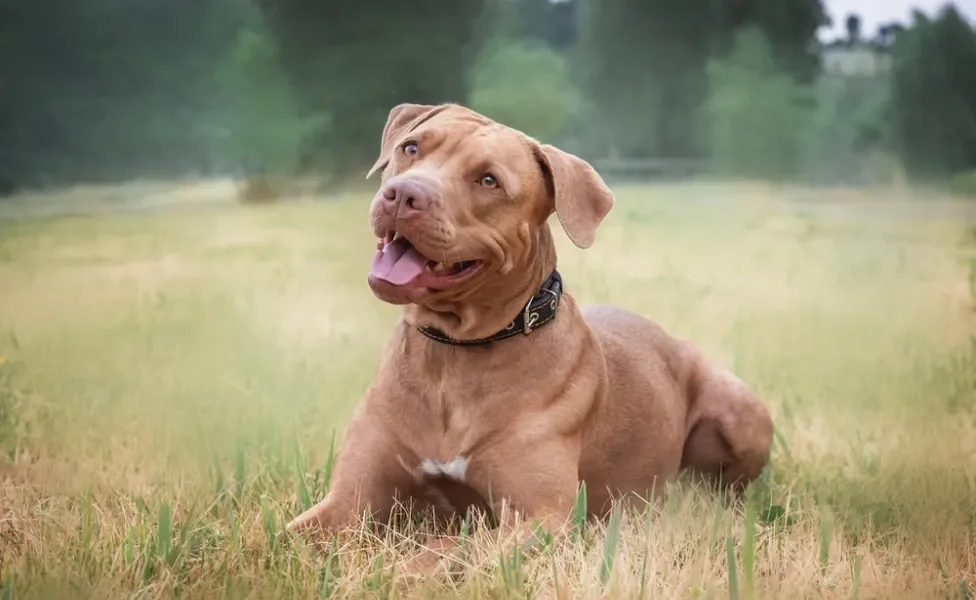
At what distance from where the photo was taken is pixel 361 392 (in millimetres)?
5453

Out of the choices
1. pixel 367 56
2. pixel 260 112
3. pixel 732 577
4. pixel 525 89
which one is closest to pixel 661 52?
pixel 525 89

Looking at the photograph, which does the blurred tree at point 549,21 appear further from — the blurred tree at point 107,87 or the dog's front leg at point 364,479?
the dog's front leg at point 364,479

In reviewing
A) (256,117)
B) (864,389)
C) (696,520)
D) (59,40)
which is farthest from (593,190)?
(256,117)

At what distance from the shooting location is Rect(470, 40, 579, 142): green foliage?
8.20 m

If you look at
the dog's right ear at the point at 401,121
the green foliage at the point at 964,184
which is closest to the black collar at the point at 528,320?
the dog's right ear at the point at 401,121

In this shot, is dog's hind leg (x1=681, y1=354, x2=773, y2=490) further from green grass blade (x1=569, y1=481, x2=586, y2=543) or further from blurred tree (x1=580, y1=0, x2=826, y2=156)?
blurred tree (x1=580, y1=0, x2=826, y2=156)

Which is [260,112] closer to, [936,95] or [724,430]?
[724,430]

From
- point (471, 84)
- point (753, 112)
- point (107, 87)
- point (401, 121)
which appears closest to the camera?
point (401, 121)

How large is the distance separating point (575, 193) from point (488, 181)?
1.17 ft

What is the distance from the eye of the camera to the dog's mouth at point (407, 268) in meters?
3.24

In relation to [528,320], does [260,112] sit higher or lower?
higher

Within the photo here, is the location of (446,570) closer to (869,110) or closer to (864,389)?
(864,389)

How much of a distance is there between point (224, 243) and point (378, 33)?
2.09 m

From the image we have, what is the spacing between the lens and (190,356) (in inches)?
232
